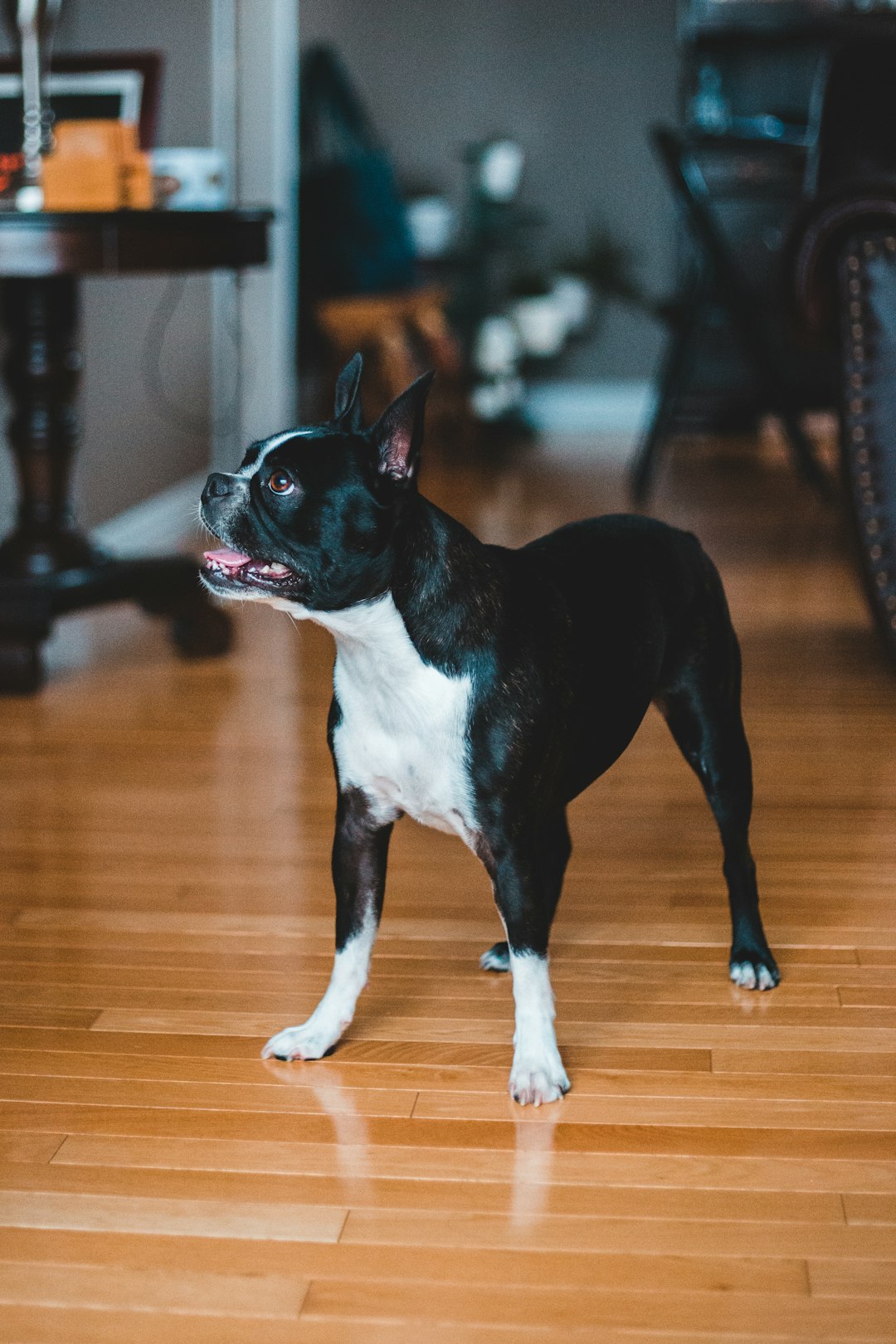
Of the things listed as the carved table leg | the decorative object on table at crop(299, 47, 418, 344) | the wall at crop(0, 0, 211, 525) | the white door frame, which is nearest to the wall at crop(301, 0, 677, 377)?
the decorative object on table at crop(299, 47, 418, 344)

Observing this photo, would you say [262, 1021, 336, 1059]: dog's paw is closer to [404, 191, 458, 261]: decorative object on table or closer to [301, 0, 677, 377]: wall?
[404, 191, 458, 261]: decorative object on table

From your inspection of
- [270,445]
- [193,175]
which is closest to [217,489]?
[270,445]

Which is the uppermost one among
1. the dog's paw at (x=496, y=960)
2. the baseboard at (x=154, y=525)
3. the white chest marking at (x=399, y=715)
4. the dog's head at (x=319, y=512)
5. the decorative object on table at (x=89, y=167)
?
the decorative object on table at (x=89, y=167)

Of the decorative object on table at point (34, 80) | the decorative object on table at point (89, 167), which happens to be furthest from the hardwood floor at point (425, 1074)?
the decorative object on table at point (34, 80)

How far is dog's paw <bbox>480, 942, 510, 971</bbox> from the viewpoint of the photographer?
1.73 metres

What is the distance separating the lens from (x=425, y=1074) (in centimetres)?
151

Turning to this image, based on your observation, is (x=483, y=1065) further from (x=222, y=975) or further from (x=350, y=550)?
(x=350, y=550)

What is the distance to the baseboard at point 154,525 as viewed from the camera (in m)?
4.07

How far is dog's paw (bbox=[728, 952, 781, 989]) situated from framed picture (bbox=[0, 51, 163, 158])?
2.26 metres

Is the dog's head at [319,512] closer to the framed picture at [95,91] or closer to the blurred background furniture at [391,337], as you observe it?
the framed picture at [95,91]

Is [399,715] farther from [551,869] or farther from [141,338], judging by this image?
[141,338]

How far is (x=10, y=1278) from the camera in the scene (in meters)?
1.18

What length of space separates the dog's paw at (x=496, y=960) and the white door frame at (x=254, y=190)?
3.01 m

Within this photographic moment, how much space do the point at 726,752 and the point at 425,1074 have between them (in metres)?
0.46
